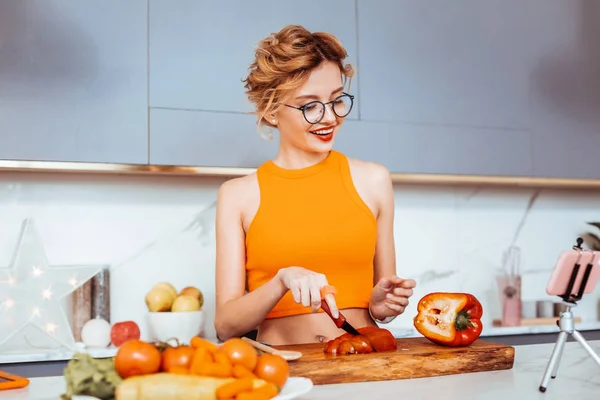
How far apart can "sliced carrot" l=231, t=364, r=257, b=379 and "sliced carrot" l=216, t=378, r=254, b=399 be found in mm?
22

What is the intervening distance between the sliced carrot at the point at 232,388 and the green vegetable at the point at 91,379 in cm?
14

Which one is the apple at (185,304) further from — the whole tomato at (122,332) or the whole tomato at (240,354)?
the whole tomato at (240,354)

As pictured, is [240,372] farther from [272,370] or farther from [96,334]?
[96,334]

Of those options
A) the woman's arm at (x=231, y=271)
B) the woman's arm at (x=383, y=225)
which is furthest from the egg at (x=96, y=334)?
the woman's arm at (x=383, y=225)

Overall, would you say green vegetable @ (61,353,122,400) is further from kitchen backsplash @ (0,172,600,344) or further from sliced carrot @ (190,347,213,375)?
kitchen backsplash @ (0,172,600,344)

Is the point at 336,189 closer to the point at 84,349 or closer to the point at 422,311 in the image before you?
the point at 422,311

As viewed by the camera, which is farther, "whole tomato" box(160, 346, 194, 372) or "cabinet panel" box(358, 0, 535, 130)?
"cabinet panel" box(358, 0, 535, 130)

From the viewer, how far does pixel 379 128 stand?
8.21 ft

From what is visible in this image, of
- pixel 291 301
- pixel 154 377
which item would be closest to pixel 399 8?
pixel 291 301

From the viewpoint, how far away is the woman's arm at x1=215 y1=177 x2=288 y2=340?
157 cm

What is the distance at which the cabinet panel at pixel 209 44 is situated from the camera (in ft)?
7.47

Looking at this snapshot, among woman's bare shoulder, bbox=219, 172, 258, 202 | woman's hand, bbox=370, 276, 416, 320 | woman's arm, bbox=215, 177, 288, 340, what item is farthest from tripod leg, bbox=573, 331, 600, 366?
woman's bare shoulder, bbox=219, 172, 258, 202

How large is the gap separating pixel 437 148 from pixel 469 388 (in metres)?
1.61

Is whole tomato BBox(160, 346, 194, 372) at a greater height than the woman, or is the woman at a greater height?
the woman
